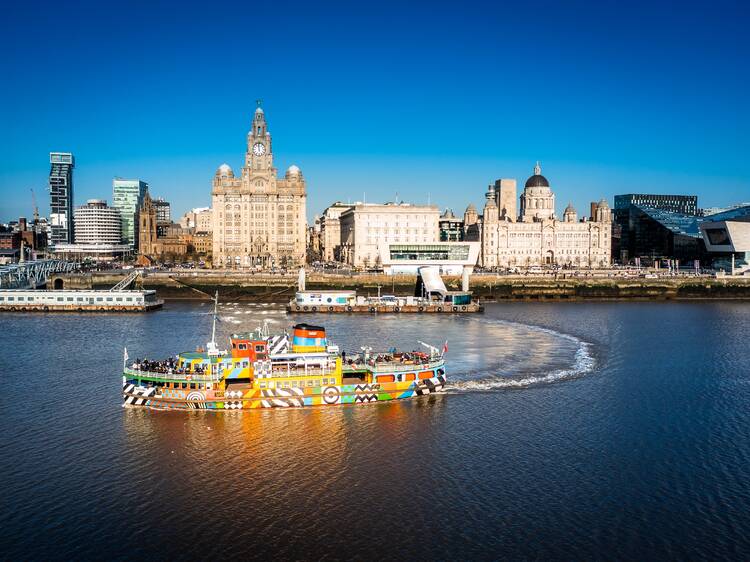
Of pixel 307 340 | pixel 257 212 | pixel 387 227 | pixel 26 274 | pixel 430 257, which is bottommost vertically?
pixel 307 340

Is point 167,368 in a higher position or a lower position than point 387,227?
lower

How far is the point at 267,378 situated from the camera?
38250 mm

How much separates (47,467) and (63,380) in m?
16.3

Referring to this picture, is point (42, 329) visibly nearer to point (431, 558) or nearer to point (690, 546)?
point (431, 558)

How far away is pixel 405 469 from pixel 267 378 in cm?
1175

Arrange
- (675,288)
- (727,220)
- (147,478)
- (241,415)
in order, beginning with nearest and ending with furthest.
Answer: (147,478), (241,415), (675,288), (727,220)

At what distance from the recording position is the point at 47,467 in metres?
28.9

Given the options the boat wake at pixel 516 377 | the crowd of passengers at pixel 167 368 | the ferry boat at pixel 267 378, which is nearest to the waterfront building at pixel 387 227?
the boat wake at pixel 516 377

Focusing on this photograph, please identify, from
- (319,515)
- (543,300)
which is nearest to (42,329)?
(319,515)

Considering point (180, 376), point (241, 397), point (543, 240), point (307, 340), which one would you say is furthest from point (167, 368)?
point (543, 240)

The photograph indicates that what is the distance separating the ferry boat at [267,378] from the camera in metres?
37.7

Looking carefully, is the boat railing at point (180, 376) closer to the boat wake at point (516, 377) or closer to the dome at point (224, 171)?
the boat wake at point (516, 377)

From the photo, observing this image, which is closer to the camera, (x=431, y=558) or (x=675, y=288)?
(x=431, y=558)

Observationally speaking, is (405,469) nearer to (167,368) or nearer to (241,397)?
(241,397)
